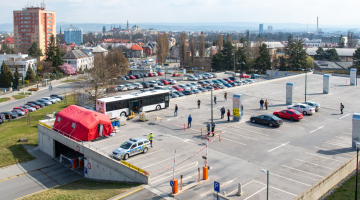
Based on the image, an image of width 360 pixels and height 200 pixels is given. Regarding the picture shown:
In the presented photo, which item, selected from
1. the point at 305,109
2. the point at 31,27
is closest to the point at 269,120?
the point at 305,109

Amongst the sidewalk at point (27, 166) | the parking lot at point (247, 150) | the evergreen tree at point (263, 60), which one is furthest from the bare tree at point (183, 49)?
the sidewalk at point (27, 166)

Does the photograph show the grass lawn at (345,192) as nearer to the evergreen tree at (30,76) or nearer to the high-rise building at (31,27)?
the evergreen tree at (30,76)

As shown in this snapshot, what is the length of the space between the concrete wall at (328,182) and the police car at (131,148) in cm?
1199

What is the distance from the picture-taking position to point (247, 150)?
24.6 meters

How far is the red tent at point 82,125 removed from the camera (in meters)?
27.1

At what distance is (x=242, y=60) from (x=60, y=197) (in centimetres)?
7080

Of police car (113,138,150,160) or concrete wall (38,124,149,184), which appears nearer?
concrete wall (38,124,149,184)

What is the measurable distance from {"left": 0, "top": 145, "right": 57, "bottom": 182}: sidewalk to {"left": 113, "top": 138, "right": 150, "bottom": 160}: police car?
9337 millimetres

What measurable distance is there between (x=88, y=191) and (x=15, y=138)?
18811mm

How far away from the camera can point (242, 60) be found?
274ft

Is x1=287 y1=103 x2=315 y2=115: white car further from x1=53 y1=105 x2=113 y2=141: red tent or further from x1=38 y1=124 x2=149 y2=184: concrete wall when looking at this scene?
x1=38 y1=124 x2=149 y2=184: concrete wall

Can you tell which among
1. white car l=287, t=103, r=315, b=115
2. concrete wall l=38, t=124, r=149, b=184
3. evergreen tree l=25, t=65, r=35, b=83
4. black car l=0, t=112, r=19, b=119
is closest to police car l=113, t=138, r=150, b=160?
concrete wall l=38, t=124, r=149, b=184

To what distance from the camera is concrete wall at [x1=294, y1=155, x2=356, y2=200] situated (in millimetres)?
16969

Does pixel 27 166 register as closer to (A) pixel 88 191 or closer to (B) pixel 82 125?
(B) pixel 82 125
